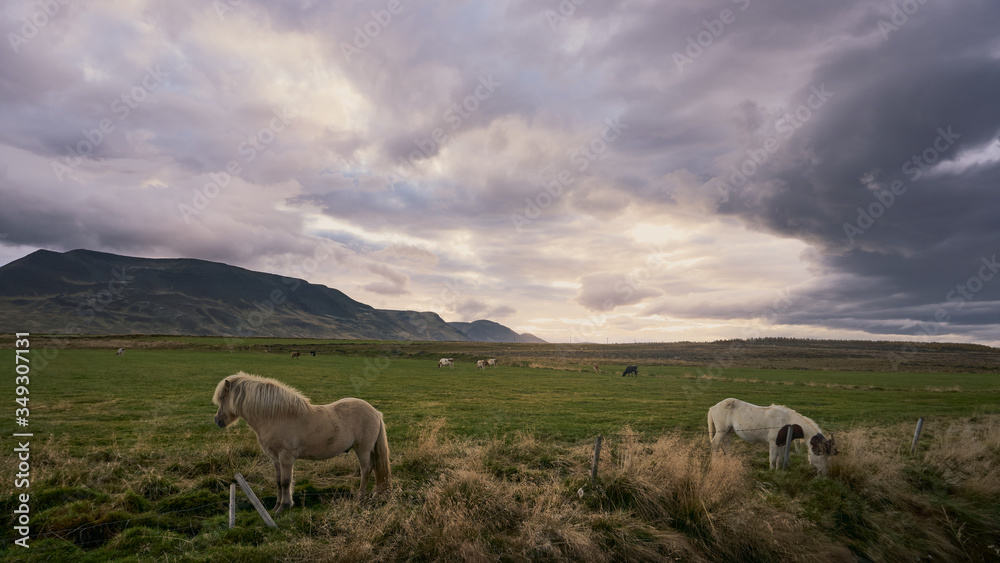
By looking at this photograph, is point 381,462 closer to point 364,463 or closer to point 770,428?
point 364,463

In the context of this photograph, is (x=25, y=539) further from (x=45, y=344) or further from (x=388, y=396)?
(x=45, y=344)

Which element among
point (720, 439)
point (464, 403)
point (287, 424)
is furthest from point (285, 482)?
point (464, 403)

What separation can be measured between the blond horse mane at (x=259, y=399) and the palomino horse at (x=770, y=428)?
33.4 ft

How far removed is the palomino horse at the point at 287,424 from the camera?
293 inches

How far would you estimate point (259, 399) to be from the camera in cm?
760

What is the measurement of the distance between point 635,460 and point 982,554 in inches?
250

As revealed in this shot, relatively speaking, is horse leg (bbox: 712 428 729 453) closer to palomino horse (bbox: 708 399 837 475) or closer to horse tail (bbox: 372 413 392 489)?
palomino horse (bbox: 708 399 837 475)

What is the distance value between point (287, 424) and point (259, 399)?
0.70 meters

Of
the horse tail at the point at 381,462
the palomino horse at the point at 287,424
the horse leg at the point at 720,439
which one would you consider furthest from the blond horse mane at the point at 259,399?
the horse leg at the point at 720,439

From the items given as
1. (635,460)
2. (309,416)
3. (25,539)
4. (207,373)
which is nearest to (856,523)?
(635,460)

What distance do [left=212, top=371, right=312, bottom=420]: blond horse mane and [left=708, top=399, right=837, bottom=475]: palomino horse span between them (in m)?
10.2

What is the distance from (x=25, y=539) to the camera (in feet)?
18.5

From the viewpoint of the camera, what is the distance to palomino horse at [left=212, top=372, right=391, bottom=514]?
743cm

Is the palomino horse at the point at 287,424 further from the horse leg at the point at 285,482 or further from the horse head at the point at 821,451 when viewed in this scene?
the horse head at the point at 821,451
